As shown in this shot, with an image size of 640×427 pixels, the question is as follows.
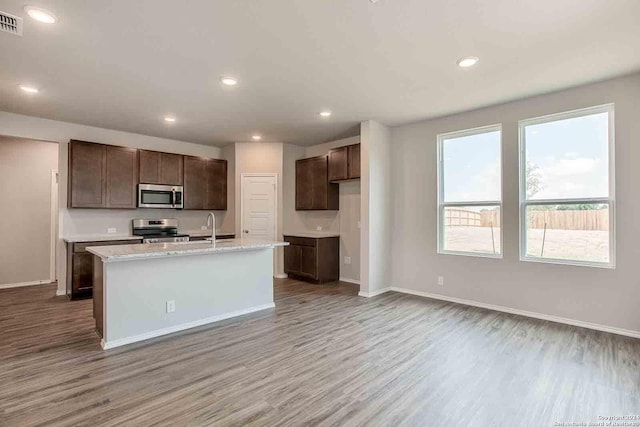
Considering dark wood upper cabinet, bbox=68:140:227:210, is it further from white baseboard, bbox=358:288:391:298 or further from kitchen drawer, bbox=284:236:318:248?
white baseboard, bbox=358:288:391:298

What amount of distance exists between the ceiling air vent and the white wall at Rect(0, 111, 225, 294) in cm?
305

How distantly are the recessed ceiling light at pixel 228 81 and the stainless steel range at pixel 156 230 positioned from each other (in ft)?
9.75

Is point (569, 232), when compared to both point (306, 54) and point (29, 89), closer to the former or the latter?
point (306, 54)

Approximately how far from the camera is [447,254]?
479 cm

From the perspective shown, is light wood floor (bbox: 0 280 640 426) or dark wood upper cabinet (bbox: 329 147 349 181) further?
dark wood upper cabinet (bbox: 329 147 349 181)

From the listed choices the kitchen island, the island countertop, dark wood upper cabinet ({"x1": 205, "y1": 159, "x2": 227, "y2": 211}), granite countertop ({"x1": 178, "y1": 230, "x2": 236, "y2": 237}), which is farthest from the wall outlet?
dark wood upper cabinet ({"x1": 205, "y1": 159, "x2": 227, "y2": 211})

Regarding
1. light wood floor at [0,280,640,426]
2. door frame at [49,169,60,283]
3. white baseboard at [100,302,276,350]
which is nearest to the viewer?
light wood floor at [0,280,640,426]

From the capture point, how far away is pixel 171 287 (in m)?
3.52

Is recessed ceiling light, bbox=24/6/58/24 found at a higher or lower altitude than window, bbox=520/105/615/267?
higher

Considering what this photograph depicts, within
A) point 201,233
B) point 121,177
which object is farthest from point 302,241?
point 121,177

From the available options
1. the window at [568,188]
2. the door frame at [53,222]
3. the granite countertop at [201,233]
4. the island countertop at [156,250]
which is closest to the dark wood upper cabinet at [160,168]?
the granite countertop at [201,233]

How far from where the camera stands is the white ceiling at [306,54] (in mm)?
2305

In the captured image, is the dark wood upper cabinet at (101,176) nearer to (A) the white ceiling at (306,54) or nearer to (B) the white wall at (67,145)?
(B) the white wall at (67,145)

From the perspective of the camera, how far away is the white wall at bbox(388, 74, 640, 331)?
11.1 feet
